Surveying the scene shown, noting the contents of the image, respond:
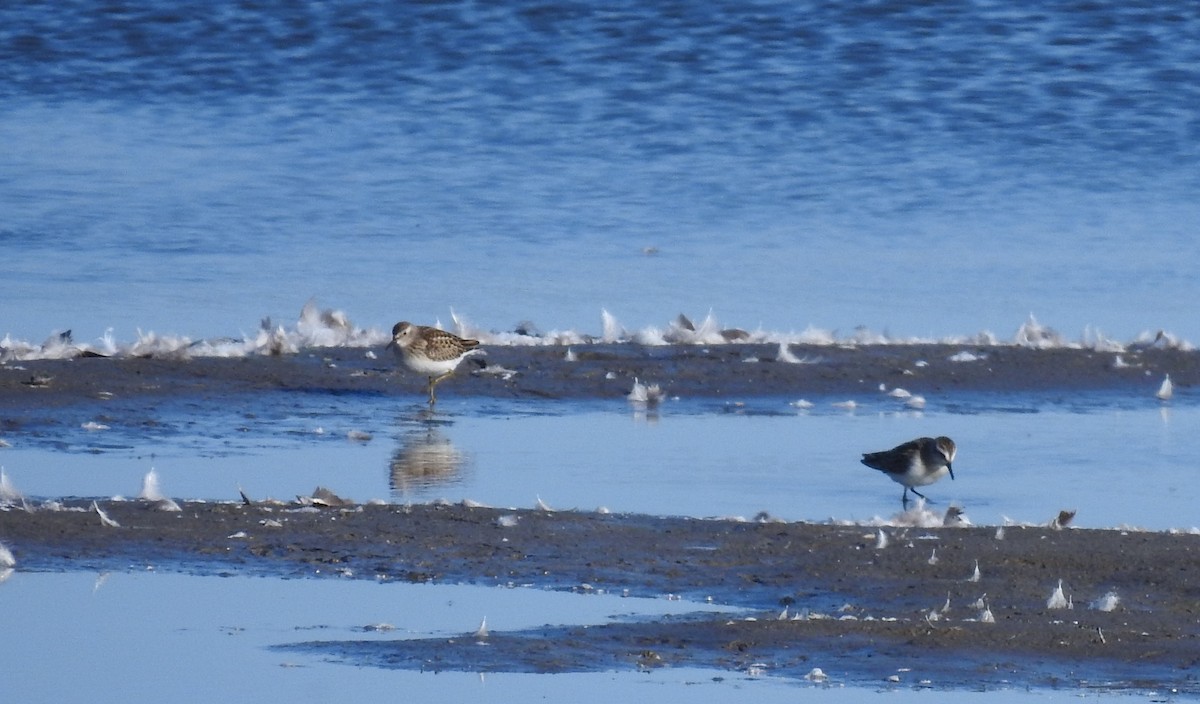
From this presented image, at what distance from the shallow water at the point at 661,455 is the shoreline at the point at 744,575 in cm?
55

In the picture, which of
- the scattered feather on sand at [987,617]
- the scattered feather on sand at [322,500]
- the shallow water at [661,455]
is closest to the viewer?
the scattered feather on sand at [987,617]

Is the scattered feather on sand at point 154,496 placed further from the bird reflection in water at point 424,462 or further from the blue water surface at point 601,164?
the blue water surface at point 601,164

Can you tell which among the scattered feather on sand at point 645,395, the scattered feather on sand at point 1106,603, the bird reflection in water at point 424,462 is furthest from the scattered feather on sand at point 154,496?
the scattered feather on sand at point 645,395

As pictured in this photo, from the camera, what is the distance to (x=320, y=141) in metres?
25.5

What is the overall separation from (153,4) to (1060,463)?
22569mm

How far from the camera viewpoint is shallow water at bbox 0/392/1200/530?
9992 mm

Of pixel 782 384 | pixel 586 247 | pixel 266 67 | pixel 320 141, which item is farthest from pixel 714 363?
pixel 266 67

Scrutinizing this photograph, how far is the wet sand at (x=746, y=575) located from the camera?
7.20 m

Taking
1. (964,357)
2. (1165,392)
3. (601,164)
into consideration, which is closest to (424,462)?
(964,357)

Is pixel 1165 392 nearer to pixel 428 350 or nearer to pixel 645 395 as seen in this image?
pixel 645 395

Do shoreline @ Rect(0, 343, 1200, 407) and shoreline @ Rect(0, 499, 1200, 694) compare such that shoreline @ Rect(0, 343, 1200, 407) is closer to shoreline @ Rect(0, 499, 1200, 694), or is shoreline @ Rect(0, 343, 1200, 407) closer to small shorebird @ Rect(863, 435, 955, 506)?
small shorebird @ Rect(863, 435, 955, 506)

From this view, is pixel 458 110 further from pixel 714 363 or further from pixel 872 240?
pixel 714 363

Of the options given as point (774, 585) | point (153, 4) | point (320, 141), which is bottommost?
point (774, 585)

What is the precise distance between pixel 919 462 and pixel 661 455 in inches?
59.8
